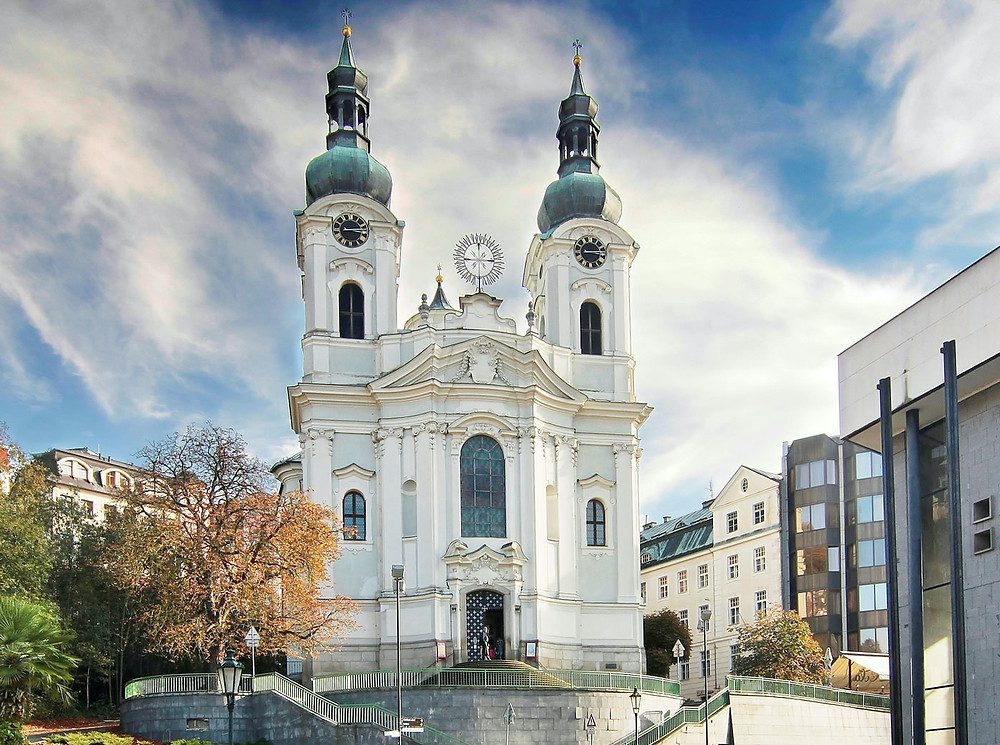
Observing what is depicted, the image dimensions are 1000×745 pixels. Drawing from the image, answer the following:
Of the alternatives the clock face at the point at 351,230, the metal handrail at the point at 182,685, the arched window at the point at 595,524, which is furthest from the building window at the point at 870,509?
the metal handrail at the point at 182,685

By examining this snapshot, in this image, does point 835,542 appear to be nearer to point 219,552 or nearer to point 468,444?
point 468,444

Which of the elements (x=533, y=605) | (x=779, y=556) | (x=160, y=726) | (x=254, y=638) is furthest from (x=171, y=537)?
(x=779, y=556)

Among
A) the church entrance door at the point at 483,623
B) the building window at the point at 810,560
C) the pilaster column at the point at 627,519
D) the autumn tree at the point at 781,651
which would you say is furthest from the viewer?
the building window at the point at 810,560

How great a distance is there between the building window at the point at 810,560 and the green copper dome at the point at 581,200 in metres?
20.6

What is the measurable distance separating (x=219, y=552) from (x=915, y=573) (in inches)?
952

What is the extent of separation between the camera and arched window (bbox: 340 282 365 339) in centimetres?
5631

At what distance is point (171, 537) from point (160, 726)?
621 centimetres

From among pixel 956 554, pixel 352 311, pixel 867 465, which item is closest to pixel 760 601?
pixel 867 465

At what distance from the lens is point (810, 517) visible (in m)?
69.7

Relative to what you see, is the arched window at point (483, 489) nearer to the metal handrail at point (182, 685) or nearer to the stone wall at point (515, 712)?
the stone wall at point (515, 712)

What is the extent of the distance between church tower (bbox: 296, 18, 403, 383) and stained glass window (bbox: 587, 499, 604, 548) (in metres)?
10.4

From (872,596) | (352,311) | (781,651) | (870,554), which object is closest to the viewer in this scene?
(352,311)

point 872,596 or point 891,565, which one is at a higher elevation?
point 891,565

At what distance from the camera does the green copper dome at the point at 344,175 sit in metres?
57.8
